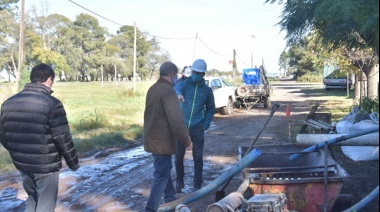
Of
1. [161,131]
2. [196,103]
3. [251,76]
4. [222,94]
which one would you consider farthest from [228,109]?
[161,131]

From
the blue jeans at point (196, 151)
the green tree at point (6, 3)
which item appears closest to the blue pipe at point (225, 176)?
the blue jeans at point (196, 151)

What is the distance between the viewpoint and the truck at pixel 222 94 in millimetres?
19891

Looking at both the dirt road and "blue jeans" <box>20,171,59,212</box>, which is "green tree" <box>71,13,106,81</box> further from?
"blue jeans" <box>20,171,59,212</box>

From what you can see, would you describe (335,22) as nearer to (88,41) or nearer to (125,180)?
(125,180)

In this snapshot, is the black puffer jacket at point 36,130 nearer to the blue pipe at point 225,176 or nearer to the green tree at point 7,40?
the blue pipe at point 225,176

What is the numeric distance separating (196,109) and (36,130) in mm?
3134

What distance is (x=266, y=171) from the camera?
6078 millimetres

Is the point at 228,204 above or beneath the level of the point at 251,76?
beneath

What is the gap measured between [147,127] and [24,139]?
1.53m

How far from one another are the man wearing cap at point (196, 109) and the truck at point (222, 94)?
1249 cm

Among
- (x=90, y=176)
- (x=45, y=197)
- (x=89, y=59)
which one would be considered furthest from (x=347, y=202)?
(x=89, y=59)

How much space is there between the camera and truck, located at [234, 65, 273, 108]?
75.6 feet

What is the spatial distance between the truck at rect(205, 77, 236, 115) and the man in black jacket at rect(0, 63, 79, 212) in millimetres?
15333

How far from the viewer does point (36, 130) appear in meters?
4.32
